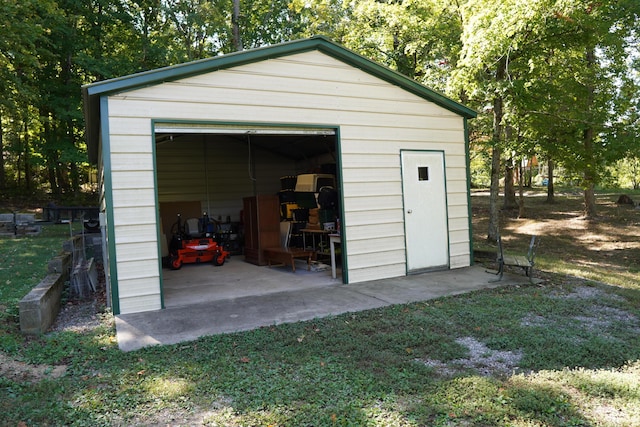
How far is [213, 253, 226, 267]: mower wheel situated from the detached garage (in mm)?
773

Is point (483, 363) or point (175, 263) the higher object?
point (175, 263)

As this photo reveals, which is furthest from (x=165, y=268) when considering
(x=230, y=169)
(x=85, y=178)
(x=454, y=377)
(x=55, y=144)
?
(x=85, y=178)

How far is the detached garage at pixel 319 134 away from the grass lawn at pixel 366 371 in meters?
1.31

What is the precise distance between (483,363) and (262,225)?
22.7ft

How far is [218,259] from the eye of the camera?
33.0 ft

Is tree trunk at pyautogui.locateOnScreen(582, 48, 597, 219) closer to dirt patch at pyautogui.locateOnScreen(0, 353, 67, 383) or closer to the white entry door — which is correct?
the white entry door

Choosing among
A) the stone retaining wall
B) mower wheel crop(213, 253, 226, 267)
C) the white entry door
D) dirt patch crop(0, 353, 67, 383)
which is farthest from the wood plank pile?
the white entry door

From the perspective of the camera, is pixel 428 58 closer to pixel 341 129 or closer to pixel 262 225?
pixel 262 225

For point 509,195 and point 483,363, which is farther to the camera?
point 509,195

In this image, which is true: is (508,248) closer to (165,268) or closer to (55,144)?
(165,268)

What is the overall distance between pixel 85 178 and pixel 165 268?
1699cm

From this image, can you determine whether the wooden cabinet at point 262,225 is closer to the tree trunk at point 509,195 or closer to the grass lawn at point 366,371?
the grass lawn at point 366,371

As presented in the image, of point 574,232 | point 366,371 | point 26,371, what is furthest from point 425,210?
point 574,232

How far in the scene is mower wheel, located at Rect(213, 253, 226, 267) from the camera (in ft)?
32.9
